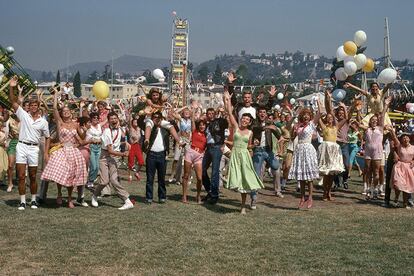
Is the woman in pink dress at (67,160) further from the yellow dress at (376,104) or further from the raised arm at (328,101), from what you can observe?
the yellow dress at (376,104)

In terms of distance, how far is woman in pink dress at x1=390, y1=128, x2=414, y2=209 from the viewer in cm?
1055

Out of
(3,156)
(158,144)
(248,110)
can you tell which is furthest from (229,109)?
(3,156)

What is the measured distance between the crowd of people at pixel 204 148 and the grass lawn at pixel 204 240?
51cm

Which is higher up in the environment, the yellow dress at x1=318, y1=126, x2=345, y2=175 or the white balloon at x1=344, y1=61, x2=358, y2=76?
the white balloon at x1=344, y1=61, x2=358, y2=76

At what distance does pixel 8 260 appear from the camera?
6.38m

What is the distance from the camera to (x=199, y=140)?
10.9 m

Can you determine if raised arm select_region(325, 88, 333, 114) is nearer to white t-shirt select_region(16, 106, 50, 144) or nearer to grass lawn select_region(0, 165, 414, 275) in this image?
grass lawn select_region(0, 165, 414, 275)

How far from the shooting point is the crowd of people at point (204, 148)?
9789 mm

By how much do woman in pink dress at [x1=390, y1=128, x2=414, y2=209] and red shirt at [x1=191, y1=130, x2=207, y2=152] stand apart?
3.80 meters

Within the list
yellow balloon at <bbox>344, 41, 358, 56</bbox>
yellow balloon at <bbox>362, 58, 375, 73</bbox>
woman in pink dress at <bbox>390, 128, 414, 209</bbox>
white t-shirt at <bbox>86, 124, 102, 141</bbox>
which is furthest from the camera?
yellow balloon at <bbox>362, 58, 375, 73</bbox>

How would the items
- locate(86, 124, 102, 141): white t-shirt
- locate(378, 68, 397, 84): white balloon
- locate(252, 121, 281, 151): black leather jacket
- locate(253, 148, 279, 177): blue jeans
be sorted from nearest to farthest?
1. locate(86, 124, 102, 141): white t-shirt
2. locate(252, 121, 281, 151): black leather jacket
3. locate(253, 148, 279, 177): blue jeans
4. locate(378, 68, 397, 84): white balloon

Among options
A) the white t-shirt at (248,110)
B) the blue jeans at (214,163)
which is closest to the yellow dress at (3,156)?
the blue jeans at (214,163)

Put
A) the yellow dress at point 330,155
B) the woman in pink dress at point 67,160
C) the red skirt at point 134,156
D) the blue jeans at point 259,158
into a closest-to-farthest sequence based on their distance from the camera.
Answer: the woman in pink dress at point 67,160, the blue jeans at point 259,158, the yellow dress at point 330,155, the red skirt at point 134,156

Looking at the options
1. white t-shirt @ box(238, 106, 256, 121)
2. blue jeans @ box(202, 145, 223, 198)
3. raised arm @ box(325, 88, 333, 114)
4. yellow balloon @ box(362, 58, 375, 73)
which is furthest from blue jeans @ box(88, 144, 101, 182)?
yellow balloon @ box(362, 58, 375, 73)
